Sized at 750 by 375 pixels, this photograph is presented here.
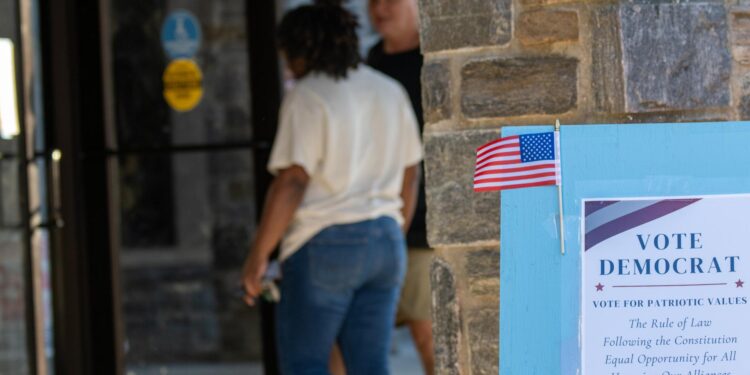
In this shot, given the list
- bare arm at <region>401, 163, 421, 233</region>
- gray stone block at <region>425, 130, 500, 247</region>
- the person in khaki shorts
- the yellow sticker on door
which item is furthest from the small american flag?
the yellow sticker on door

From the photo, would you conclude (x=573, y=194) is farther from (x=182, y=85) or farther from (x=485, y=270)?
(x=182, y=85)

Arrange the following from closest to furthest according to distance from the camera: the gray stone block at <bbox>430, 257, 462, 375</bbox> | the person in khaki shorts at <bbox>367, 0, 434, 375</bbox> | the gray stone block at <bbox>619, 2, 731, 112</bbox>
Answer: the gray stone block at <bbox>619, 2, 731, 112</bbox>, the gray stone block at <bbox>430, 257, 462, 375</bbox>, the person in khaki shorts at <bbox>367, 0, 434, 375</bbox>

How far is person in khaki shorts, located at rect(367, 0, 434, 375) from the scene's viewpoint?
480 cm

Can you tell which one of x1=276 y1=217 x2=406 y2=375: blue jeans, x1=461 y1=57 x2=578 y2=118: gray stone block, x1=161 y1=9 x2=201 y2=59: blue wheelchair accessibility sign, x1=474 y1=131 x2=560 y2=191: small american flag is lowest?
x1=276 y1=217 x2=406 y2=375: blue jeans

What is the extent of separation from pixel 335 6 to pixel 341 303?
96 cm

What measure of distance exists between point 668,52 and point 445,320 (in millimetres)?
689

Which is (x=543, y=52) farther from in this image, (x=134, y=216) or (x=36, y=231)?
(x=134, y=216)

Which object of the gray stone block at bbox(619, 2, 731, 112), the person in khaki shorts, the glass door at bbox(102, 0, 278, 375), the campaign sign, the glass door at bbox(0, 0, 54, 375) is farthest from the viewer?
the glass door at bbox(102, 0, 278, 375)

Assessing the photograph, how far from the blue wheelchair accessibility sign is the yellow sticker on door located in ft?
0.12

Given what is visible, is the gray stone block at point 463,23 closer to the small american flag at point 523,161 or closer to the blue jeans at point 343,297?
the small american flag at point 523,161

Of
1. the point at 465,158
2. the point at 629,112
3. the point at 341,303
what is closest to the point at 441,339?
the point at 465,158

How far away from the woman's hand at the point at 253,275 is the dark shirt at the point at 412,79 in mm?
862

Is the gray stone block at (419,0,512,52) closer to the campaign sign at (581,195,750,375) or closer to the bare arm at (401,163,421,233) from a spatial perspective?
the campaign sign at (581,195,750,375)

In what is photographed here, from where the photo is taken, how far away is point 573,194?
2242 mm
